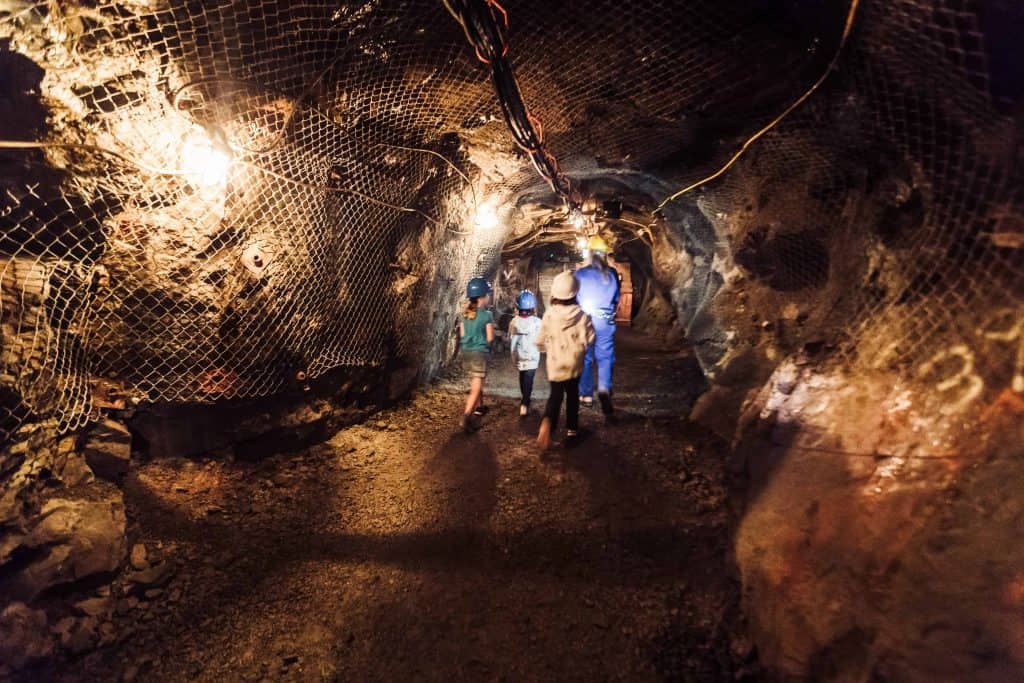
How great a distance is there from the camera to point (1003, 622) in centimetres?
160

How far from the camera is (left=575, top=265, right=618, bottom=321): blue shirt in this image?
6344 millimetres

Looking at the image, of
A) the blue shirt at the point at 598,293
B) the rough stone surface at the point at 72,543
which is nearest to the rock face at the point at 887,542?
the blue shirt at the point at 598,293

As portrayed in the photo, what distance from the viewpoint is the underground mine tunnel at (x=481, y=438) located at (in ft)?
7.13

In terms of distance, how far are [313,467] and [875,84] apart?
17.8 ft

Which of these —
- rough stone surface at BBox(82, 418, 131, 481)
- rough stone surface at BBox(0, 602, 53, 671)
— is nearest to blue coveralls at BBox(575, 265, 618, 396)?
rough stone surface at BBox(82, 418, 131, 481)

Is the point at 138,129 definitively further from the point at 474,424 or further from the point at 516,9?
the point at 474,424

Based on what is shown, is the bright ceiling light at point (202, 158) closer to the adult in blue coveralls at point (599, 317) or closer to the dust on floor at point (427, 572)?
the dust on floor at point (427, 572)

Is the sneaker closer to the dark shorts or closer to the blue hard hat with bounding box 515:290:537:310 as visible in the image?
the dark shorts

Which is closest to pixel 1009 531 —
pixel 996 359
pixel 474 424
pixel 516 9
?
pixel 996 359

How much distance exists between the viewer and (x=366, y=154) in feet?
13.9

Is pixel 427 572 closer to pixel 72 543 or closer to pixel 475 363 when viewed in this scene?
pixel 72 543

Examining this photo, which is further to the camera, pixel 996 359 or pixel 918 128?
pixel 918 128

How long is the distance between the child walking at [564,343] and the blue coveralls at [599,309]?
1410 mm

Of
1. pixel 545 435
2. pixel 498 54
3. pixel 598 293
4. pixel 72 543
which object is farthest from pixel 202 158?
pixel 598 293
